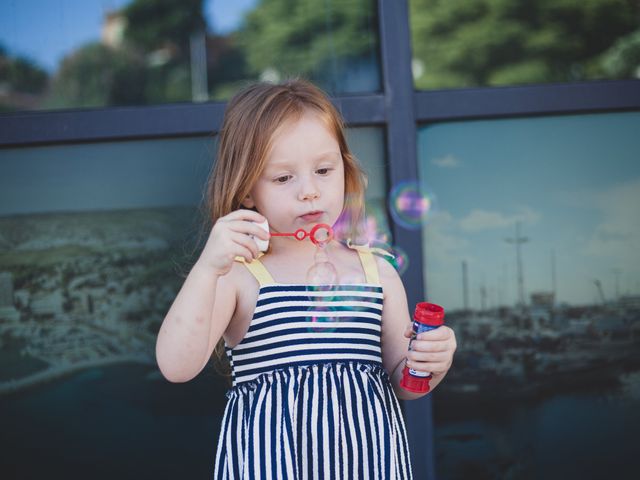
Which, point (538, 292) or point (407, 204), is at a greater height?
point (407, 204)

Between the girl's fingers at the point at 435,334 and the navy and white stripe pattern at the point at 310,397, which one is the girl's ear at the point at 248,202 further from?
the girl's fingers at the point at 435,334

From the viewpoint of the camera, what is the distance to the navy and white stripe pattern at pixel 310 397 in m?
1.34

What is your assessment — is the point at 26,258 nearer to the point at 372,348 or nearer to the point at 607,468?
the point at 372,348

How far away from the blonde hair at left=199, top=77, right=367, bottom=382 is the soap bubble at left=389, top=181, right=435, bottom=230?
20cm

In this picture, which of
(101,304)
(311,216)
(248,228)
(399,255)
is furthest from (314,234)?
(101,304)

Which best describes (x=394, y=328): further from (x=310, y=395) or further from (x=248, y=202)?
(x=248, y=202)

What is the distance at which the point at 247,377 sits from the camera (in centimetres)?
140

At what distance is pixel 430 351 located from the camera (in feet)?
4.20

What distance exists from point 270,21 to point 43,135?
782mm

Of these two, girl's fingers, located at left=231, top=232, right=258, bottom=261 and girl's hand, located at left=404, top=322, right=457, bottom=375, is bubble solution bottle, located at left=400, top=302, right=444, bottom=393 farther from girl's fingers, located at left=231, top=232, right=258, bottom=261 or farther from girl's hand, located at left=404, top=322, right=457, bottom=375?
girl's fingers, located at left=231, top=232, right=258, bottom=261

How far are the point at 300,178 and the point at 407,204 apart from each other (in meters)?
0.48

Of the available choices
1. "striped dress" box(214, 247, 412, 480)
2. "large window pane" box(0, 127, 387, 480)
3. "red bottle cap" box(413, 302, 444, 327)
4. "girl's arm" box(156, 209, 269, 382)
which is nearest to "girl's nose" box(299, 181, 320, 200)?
"girl's arm" box(156, 209, 269, 382)

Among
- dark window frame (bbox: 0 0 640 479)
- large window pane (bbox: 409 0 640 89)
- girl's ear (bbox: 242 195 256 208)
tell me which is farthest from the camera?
large window pane (bbox: 409 0 640 89)

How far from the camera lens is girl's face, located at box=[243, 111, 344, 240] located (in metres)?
1.35
